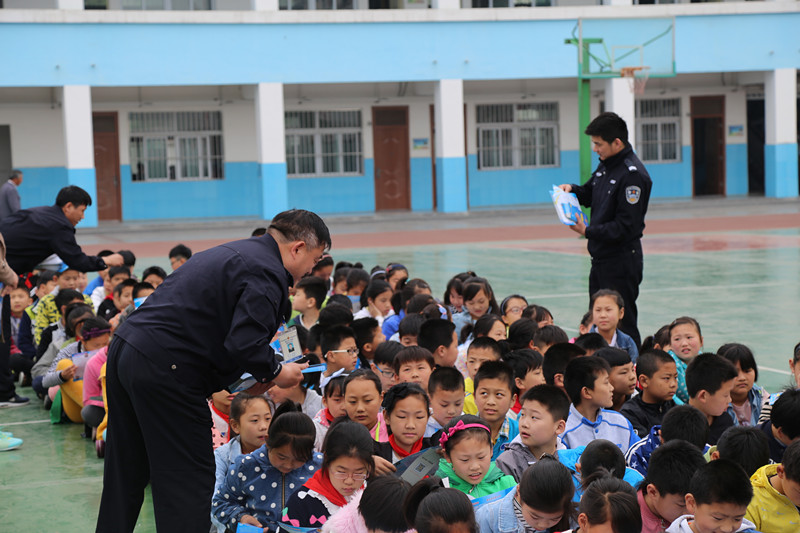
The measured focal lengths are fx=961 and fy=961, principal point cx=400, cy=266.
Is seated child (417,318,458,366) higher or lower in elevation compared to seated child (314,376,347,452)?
higher

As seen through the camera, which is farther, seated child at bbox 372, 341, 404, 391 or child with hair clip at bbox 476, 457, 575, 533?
seated child at bbox 372, 341, 404, 391

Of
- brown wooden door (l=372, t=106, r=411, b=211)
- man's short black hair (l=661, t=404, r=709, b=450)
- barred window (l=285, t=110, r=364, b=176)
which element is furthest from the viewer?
brown wooden door (l=372, t=106, r=411, b=211)

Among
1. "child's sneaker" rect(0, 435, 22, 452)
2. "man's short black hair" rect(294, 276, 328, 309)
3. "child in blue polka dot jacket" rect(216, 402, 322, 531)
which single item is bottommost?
"child's sneaker" rect(0, 435, 22, 452)

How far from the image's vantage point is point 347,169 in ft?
80.8

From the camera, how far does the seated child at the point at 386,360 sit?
5.48 metres

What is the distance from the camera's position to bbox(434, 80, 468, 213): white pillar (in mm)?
22656

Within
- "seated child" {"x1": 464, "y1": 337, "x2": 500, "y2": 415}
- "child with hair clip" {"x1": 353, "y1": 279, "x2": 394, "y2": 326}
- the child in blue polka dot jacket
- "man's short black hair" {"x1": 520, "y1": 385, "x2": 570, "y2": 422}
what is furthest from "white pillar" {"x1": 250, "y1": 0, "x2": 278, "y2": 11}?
"man's short black hair" {"x1": 520, "y1": 385, "x2": 570, "y2": 422}

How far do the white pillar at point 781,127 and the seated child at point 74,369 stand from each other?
69.2 feet

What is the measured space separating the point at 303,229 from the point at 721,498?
5.40ft

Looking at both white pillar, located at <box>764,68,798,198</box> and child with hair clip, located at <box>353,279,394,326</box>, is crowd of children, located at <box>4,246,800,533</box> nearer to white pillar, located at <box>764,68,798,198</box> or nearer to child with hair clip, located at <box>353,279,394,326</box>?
child with hair clip, located at <box>353,279,394,326</box>

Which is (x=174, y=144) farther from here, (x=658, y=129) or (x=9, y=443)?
(x=9, y=443)

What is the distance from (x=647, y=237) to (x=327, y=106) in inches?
395

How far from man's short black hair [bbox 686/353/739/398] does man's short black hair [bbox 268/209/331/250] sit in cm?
207

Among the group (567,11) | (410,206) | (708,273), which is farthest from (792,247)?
(410,206)
